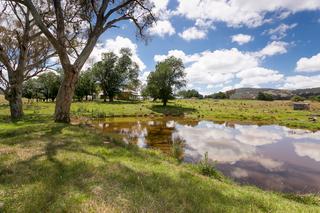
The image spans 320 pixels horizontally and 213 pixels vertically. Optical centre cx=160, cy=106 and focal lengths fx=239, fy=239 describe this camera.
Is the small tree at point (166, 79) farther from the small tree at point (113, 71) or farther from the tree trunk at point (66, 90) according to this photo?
the tree trunk at point (66, 90)

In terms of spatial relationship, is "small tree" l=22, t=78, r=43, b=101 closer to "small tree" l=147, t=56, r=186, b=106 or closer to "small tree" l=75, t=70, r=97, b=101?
"small tree" l=75, t=70, r=97, b=101

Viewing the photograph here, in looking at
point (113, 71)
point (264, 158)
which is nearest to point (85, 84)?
point (113, 71)

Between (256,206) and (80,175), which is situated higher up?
(80,175)

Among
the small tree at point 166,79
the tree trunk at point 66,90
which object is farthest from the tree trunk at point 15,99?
the small tree at point 166,79

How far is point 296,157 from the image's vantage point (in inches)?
568

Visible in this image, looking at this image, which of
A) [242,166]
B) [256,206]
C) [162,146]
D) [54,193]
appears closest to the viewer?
[54,193]

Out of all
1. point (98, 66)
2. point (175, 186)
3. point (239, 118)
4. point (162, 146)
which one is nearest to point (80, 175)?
point (175, 186)

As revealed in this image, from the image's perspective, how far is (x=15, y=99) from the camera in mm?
17312

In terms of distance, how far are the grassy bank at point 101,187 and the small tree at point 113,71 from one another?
56.3 metres

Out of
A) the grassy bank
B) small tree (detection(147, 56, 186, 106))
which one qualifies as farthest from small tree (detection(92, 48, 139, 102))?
the grassy bank

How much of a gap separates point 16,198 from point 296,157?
48.6 feet

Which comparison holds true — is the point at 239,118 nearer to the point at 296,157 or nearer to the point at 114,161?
the point at 296,157

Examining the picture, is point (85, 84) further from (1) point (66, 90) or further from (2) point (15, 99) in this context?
(1) point (66, 90)

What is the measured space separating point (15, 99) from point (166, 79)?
1413 inches
